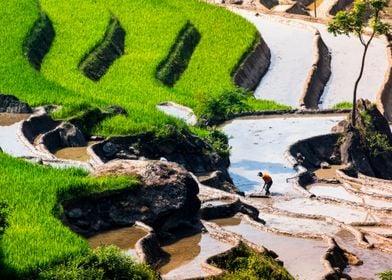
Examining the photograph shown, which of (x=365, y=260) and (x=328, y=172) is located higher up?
(x=365, y=260)

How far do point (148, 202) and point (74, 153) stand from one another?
39.6 feet

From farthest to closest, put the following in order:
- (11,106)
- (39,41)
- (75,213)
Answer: (39,41)
(11,106)
(75,213)

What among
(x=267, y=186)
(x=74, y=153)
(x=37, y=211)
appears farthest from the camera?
(x=74, y=153)

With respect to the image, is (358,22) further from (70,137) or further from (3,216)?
(3,216)

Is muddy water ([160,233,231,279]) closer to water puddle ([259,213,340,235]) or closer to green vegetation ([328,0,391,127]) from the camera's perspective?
water puddle ([259,213,340,235])

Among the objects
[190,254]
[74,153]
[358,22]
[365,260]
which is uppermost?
[358,22]

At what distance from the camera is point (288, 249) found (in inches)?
1235

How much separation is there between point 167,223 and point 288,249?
3397mm

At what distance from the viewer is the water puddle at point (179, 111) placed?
53969mm

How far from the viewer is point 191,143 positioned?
4472 centimetres

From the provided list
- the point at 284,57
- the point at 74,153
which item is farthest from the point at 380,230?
the point at 284,57

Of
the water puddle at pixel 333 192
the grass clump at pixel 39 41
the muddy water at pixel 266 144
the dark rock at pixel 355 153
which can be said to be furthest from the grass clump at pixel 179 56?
the water puddle at pixel 333 192

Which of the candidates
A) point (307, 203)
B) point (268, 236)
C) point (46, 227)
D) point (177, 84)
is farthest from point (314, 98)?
point (46, 227)

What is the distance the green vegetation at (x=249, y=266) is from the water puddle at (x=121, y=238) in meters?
2.35
